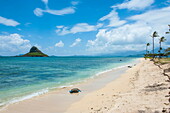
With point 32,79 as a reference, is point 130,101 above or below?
above

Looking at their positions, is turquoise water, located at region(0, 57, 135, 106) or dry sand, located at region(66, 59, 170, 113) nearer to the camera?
dry sand, located at region(66, 59, 170, 113)

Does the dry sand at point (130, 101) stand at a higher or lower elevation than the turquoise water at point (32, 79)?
higher

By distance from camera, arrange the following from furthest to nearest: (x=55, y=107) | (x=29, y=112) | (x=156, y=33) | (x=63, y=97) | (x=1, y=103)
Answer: (x=156, y=33), (x=63, y=97), (x=1, y=103), (x=55, y=107), (x=29, y=112)

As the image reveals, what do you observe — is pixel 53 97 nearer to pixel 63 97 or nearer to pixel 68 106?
pixel 63 97

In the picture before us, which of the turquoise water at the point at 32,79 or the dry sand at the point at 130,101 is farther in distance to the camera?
the turquoise water at the point at 32,79

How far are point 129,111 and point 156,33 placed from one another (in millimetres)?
82100

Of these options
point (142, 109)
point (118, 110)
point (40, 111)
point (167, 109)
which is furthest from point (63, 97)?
point (167, 109)

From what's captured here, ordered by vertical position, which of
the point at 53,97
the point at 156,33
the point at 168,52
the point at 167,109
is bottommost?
the point at 53,97

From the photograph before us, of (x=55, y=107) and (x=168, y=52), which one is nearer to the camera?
(x=55, y=107)

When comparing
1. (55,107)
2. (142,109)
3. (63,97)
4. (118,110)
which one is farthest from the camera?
(63,97)

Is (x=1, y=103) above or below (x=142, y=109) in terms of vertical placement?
below

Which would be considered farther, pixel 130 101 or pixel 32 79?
pixel 32 79

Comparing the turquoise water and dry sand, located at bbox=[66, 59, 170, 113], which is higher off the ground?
dry sand, located at bbox=[66, 59, 170, 113]

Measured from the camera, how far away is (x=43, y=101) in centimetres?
1204
